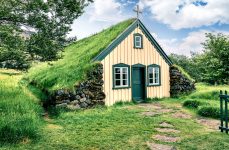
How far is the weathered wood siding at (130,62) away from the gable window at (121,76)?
0.79 feet

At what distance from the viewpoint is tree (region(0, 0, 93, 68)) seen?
853 cm

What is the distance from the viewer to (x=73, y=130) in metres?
9.56

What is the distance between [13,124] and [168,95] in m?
13.1

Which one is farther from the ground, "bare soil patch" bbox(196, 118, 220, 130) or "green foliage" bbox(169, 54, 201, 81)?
"green foliage" bbox(169, 54, 201, 81)

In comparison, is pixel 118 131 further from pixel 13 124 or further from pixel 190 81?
pixel 190 81

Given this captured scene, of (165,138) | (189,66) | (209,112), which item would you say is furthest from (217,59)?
(165,138)

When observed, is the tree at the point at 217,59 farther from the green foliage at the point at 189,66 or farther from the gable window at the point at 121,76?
the gable window at the point at 121,76

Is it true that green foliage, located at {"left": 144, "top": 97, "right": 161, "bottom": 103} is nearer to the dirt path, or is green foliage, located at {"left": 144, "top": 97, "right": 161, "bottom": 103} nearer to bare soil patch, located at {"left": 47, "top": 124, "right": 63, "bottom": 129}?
Result: the dirt path

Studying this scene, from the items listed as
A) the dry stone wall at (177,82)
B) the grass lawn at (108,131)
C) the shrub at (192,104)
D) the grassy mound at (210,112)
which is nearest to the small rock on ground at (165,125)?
the grass lawn at (108,131)

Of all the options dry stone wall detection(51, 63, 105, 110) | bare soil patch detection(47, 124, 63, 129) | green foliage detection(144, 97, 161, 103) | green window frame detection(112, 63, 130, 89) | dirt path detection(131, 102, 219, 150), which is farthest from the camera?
green foliage detection(144, 97, 161, 103)

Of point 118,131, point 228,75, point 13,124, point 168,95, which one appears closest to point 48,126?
point 13,124

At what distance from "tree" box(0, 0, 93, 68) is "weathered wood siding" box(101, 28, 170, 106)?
6.50 metres

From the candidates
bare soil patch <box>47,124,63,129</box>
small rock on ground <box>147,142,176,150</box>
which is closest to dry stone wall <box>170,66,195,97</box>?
bare soil patch <box>47,124,63,129</box>

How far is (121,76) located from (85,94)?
10.4ft
